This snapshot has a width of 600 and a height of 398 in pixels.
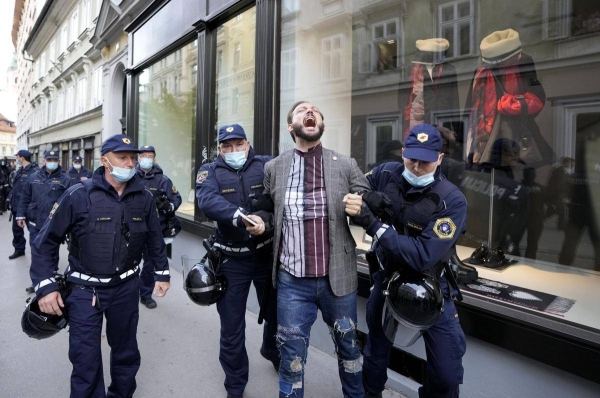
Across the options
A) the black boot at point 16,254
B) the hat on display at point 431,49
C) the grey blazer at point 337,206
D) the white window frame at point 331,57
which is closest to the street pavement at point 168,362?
the grey blazer at point 337,206

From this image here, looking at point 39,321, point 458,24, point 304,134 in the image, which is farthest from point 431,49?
point 39,321

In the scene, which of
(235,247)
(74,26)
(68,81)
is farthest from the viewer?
(68,81)

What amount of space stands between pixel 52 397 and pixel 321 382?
2.09 m

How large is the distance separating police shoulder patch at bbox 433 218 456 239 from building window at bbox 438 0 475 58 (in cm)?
399

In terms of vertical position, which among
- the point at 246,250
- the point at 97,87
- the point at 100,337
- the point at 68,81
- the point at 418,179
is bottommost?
the point at 100,337

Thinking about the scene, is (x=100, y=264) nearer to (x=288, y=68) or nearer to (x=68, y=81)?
(x=288, y=68)

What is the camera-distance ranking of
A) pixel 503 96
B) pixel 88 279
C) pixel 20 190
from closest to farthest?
pixel 88 279
pixel 503 96
pixel 20 190

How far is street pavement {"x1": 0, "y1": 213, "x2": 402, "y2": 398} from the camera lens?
307 centimetres

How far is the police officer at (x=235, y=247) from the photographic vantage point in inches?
113

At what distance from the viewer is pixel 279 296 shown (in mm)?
2451

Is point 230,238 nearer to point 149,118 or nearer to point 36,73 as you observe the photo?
point 149,118

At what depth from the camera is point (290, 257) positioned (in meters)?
2.39

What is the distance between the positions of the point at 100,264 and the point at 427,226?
205 centimetres

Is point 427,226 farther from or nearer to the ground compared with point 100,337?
farther from the ground
